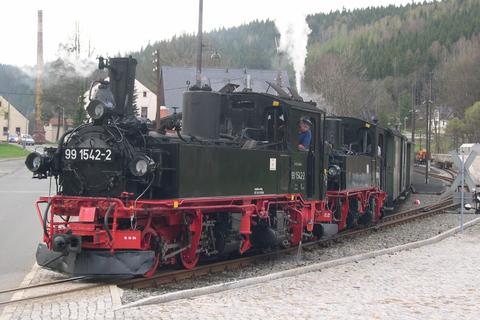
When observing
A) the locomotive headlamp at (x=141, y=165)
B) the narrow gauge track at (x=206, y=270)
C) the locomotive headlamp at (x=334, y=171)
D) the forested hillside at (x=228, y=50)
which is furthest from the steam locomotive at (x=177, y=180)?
the forested hillside at (x=228, y=50)

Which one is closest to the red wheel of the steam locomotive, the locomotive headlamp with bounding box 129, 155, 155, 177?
the steam locomotive

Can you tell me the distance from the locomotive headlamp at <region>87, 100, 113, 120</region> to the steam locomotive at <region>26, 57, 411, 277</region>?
16 millimetres

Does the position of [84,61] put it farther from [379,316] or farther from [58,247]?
[379,316]

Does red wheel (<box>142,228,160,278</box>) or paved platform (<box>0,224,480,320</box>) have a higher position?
red wheel (<box>142,228,160,278</box>)

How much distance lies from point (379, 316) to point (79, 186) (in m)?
4.32

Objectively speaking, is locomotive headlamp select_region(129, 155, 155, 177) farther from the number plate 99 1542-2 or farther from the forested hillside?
the forested hillside

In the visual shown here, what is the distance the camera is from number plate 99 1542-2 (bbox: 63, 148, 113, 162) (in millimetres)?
8094

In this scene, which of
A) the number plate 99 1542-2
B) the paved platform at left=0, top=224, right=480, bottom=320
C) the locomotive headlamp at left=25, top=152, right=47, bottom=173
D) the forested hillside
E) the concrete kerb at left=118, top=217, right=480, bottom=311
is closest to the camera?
the paved platform at left=0, top=224, right=480, bottom=320

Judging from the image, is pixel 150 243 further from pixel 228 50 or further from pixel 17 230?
pixel 228 50

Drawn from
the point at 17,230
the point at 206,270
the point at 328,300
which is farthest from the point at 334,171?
the point at 17,230

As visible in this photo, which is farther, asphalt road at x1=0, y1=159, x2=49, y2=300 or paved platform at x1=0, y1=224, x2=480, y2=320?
asphalt road at x1=0, y1=159, x2=49, y2=300

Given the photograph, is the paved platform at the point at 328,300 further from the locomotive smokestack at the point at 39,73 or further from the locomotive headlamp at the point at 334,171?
the locomotive smokestack at the point at 39,73

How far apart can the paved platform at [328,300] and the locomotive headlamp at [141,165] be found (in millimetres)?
1490

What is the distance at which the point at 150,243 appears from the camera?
8453mm
